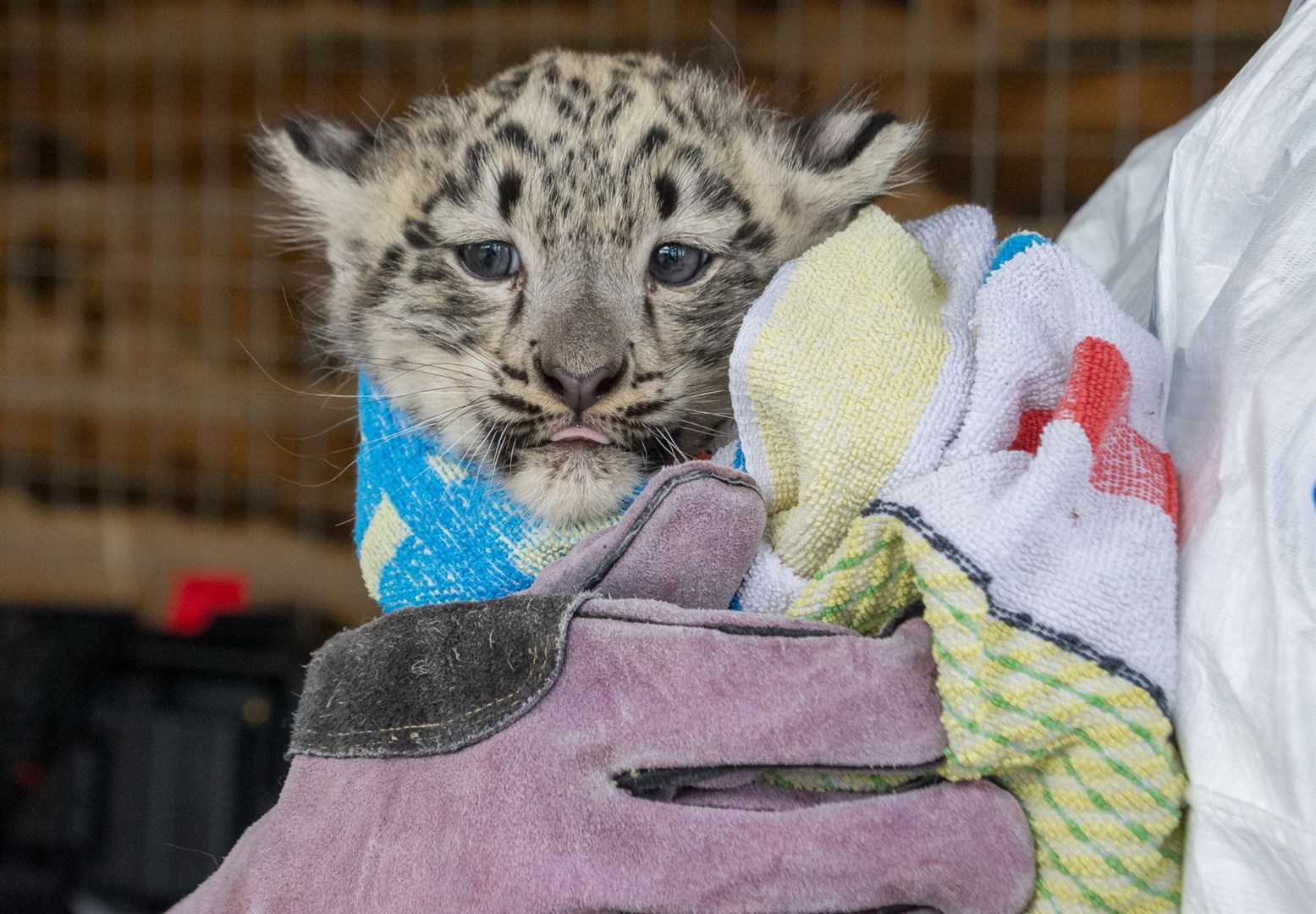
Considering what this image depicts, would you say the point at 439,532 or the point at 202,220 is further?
the point at 202,220

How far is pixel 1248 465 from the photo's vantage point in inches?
26.1

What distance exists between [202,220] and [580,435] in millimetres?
2544

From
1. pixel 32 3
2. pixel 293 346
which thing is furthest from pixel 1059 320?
pixel 32 3

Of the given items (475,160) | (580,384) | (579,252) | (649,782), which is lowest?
(649,782)

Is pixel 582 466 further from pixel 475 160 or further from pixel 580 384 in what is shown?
pixel 475 160

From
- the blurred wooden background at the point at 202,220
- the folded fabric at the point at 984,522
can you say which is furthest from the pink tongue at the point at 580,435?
the blurred wooden background at the point at 202,220

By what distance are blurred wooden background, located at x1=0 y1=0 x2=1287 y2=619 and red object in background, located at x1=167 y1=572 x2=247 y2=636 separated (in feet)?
0.77

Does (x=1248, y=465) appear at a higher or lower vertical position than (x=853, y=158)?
lower

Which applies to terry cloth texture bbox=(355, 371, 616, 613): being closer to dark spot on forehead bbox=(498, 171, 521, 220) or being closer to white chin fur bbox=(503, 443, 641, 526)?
white chin fur bbox=(503, 443, 641, 526)

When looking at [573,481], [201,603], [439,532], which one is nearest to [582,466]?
[573,481]

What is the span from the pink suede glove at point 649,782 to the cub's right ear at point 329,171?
0.72 metres

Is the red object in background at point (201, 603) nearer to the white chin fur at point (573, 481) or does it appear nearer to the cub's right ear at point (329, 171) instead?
the cub's right ear at point (329, 171)

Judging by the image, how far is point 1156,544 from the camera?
2.20 ft

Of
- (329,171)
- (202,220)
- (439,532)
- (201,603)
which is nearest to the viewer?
(439,532)
